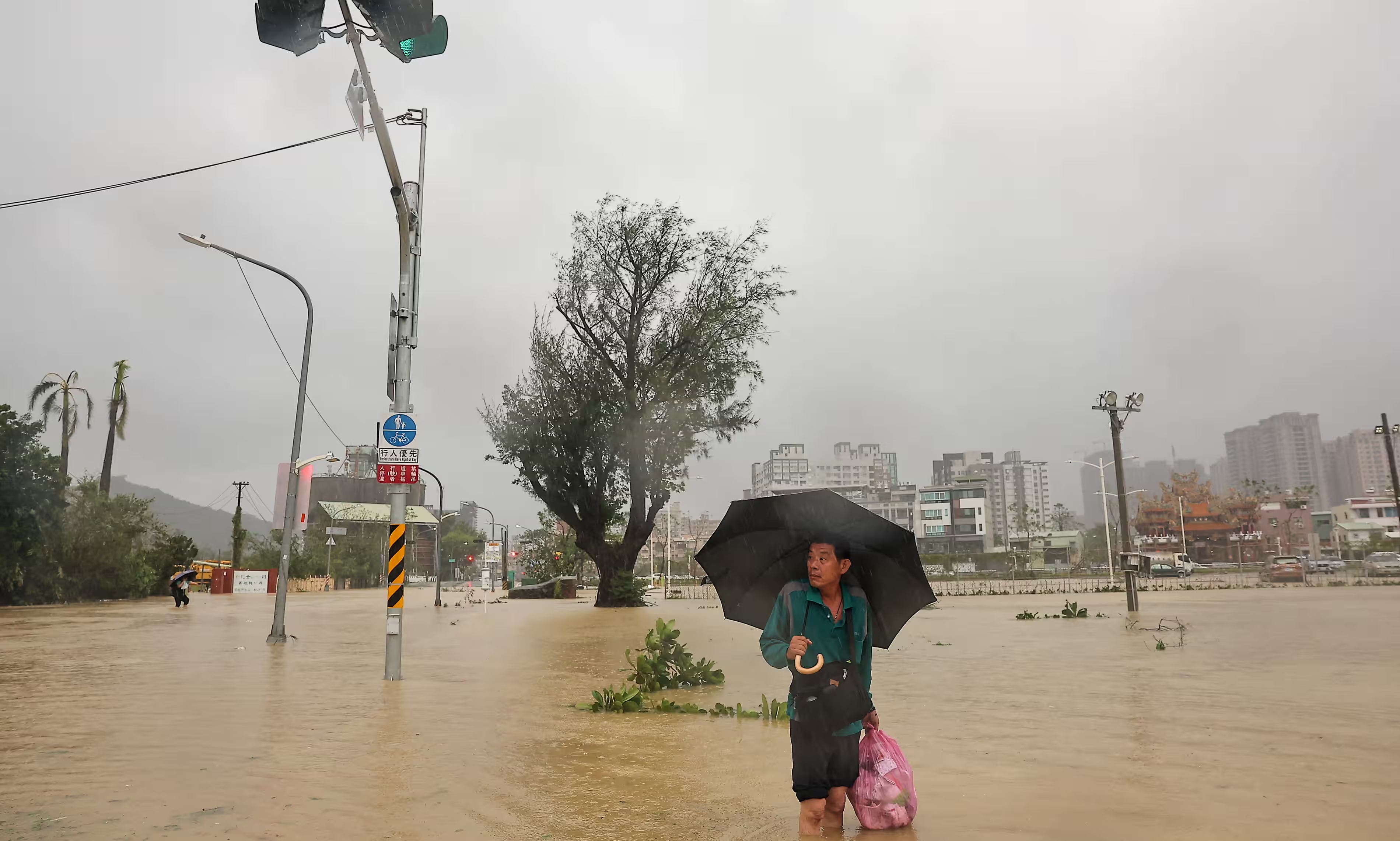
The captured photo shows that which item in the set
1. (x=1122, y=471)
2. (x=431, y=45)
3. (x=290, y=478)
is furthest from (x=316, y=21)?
(x=1122, y=471)

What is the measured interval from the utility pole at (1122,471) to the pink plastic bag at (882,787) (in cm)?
2246

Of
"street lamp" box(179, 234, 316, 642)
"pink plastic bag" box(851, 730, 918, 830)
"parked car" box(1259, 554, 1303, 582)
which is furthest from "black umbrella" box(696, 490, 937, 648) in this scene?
"parked car" box(1259, 554, 1303, 582)

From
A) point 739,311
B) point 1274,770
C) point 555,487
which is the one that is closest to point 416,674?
point 1274,770

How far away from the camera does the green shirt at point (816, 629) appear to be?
4250 mm

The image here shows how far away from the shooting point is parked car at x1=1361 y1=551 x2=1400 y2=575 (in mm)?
51594

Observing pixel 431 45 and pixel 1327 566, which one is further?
pixel 1327 566

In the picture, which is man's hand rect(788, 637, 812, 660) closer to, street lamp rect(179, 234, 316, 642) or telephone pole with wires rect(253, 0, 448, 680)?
telephone pole with wires rect(253, 0, 448, 680)

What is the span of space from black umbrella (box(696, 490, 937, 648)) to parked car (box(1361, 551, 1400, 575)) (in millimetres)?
60316

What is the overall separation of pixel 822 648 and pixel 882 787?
0.93m

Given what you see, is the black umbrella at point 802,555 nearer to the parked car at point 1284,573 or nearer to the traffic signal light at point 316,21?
the traffic signal light at point 316,21

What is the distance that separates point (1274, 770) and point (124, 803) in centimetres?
802

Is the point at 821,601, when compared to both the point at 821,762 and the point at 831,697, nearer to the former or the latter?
the point at 831,697

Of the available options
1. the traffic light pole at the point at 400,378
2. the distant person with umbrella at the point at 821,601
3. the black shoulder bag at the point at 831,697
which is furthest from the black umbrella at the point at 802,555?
the traffic light pole at the point at 400,378

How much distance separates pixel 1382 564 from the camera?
64500mm
